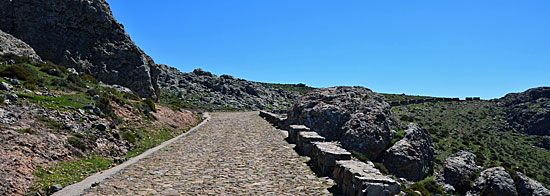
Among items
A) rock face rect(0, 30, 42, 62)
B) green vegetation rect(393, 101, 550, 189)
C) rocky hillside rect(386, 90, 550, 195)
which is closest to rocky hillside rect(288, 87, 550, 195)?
rocky hillside rect(386, 90, 550, 195)

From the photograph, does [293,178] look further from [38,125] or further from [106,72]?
[106,72]

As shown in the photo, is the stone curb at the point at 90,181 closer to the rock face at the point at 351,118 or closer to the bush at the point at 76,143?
the bush at the point at 76,143

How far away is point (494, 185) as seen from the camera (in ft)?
59.8

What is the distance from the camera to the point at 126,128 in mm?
16844

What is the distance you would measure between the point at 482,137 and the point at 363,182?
52.3 m

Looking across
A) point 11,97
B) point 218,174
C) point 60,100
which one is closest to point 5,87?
point 11,97

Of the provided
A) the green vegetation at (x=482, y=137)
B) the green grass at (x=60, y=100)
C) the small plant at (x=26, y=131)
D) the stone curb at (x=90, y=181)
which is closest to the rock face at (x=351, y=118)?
the green vegetation at (x=482, y=137)

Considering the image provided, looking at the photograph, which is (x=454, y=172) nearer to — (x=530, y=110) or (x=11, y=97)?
(x=11, y=97)

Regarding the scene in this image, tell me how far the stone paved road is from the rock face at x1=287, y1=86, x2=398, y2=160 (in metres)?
3.25

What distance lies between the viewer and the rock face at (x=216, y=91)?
63.3 metres

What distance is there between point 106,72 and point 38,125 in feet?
74.9

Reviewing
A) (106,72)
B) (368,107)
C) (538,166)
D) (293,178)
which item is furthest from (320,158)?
(538,166)

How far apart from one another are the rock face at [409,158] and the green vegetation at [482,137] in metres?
3.86

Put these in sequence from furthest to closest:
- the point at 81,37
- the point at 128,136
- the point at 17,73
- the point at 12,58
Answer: the point at 81,37 → the point at 12,58 → the point at 17,73 → the point at 128,136
